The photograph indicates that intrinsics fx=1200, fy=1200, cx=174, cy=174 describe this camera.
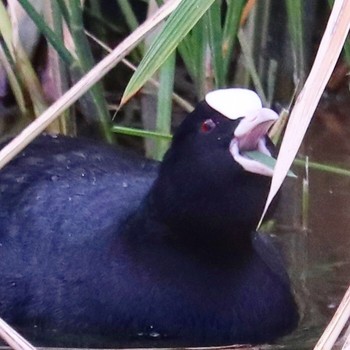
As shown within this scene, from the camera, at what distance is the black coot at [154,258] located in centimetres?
174

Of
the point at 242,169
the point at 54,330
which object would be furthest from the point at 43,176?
the point at 242,169

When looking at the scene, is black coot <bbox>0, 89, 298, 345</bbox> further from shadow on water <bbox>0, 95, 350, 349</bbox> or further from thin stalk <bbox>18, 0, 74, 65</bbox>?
thin stalk <bbox>18, 0, 74, 65</bbox>

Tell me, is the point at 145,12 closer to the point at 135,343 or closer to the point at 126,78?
the point at 126,78

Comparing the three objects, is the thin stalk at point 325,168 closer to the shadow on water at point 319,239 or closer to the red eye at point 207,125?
the shadow on water at point 319,239

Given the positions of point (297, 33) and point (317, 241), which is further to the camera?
point (317, 241)

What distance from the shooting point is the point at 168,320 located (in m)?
1.81

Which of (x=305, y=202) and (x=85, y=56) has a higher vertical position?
(x=85, y=56)

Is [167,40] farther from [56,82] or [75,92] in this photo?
[56,82]

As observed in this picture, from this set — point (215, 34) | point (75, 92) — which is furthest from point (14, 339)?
point (215, 34)

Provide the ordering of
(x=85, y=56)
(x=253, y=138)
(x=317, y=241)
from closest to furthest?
(x=253, y=138) < (x=85, y=56) < (x=317, y=241)

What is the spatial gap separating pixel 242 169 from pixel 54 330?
0.41 m

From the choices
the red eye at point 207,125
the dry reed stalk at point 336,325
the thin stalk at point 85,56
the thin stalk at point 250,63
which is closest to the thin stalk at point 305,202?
the thin stalk at point 250,63

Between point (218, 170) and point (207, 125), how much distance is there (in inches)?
2.6

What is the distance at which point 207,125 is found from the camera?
1.69m
